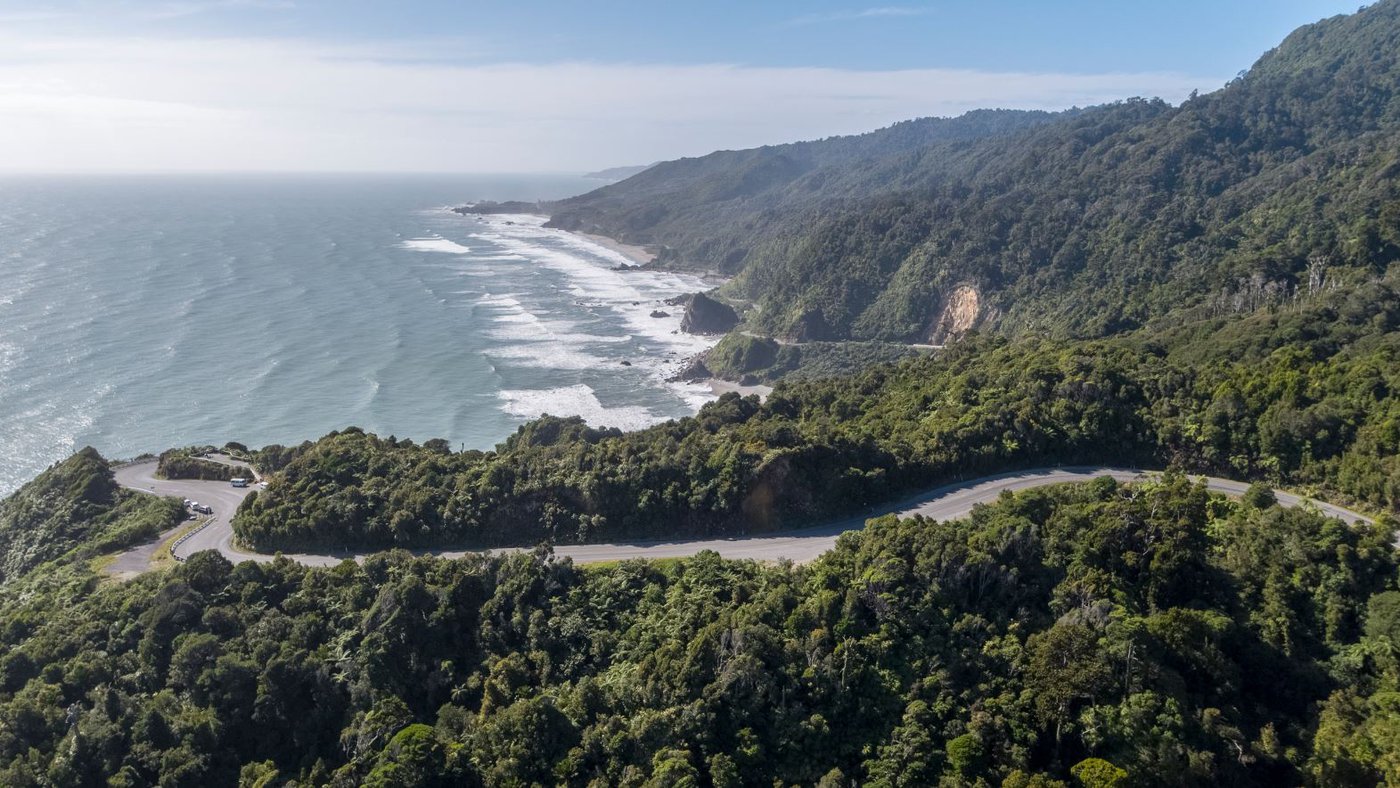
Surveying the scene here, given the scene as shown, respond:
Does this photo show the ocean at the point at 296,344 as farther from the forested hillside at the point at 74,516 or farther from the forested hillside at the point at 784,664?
the forested hillside at the point at 784,664

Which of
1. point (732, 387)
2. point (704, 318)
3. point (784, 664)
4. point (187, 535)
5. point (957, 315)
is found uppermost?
point (784, 664)

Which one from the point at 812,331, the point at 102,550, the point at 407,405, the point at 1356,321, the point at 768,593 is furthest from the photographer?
the point at 812,331

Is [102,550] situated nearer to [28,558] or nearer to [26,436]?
[28,558]

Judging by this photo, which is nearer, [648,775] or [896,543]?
[648,775]

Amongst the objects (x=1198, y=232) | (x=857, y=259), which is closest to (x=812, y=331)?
(x=857, y=259)

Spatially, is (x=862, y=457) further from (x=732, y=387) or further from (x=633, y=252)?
(x=633, y=252)

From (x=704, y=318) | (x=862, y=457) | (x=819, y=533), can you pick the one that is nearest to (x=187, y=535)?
(x=819, y=533)
